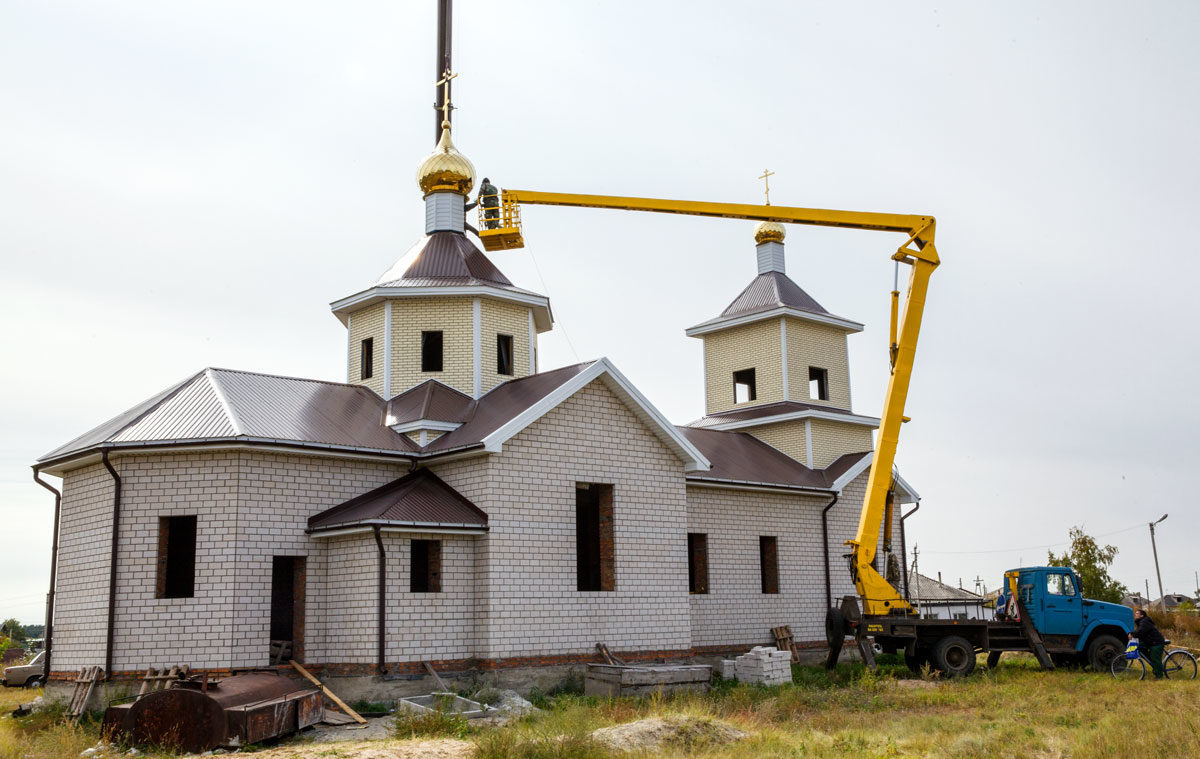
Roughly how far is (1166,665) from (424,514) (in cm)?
1333

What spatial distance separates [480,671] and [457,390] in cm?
580

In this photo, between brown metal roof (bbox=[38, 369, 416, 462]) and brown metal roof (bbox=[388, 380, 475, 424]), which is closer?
brown metal roof (bbox=[38, 369, 416, 462])

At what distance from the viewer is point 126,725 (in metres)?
13.0

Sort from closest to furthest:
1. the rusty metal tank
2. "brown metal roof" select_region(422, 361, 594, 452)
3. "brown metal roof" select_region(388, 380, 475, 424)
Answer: the rusty metal tank < "brown metal roof" select_region(422, 361, 594, 452) < "brown metal roof" select_region(388, 380, 475, 424)

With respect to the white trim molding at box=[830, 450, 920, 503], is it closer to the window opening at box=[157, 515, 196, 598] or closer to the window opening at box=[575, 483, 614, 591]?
the window opening at box=[575, 483, 614, 591]

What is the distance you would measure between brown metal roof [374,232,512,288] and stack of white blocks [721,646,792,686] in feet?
27.7

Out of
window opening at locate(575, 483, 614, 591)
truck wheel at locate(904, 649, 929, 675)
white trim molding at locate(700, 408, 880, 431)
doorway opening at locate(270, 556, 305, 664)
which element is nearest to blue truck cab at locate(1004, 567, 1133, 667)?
truck wheel at locate(904, 649, 929, 675)

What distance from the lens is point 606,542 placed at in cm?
1914

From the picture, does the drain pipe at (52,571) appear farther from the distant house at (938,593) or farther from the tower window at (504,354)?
the distant house at (938,593)

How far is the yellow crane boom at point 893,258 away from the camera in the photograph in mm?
20562

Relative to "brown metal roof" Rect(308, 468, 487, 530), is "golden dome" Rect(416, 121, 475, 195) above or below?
above

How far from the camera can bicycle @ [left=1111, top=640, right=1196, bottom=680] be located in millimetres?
19205

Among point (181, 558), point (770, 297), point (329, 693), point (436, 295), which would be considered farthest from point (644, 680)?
point (770, 297)

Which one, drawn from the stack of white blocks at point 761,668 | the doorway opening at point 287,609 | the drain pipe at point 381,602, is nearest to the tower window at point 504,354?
the doorway opening at point 287,609
